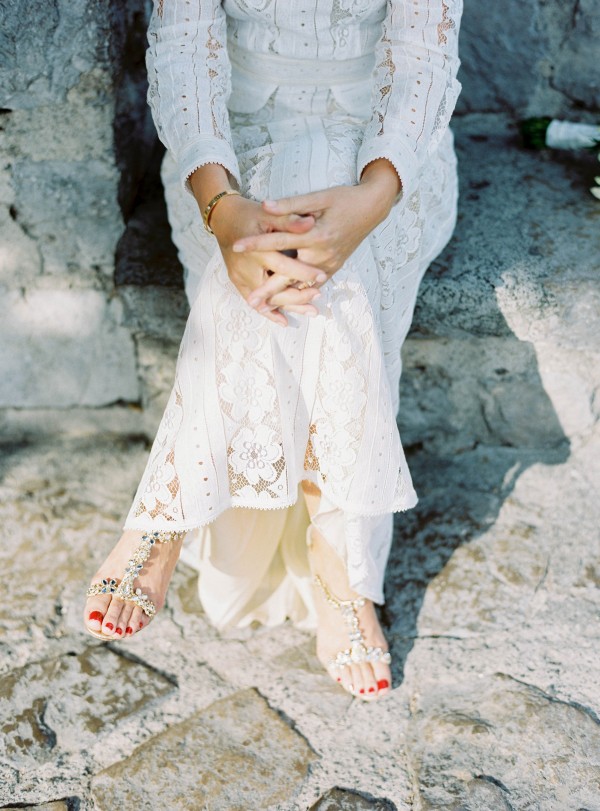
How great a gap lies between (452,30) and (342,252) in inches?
20.3

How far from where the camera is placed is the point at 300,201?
1377mm

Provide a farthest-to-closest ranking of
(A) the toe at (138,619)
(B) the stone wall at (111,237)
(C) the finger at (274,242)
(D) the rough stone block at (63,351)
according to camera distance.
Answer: (D) the rough stone block at (63,351) < (B) the stone wall at (111,237) < (A) the toe at (138,619) < (C) the finger at (274,242)

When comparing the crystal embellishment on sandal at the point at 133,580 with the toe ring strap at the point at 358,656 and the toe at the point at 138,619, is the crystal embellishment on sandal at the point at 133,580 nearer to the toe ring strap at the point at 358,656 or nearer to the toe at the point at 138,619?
the toe at the point at 138,619

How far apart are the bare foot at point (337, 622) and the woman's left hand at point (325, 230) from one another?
0.56 meters

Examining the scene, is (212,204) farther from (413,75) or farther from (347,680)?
(347,680)

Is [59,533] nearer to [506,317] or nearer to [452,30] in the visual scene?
[506,317]

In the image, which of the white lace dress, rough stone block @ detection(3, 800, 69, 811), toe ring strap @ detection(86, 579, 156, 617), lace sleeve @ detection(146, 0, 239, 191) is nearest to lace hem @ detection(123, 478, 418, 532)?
the white lace dress

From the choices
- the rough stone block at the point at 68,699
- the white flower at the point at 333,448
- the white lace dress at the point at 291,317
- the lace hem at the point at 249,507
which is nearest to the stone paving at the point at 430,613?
the rough stone block at the point at 68,699

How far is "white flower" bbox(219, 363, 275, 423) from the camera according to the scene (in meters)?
1.40

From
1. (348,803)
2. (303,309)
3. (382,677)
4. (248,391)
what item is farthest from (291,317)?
(348,803)

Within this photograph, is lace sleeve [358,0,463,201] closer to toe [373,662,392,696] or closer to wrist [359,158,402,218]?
wrist [359,158,402,218]

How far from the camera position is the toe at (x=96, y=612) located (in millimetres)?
1541

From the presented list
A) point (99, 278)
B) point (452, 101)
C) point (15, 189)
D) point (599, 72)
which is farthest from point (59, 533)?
point (599, 72)

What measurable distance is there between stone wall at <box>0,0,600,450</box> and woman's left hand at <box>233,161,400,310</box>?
476mm
